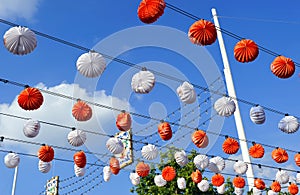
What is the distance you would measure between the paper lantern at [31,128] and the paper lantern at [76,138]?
2.50 feet

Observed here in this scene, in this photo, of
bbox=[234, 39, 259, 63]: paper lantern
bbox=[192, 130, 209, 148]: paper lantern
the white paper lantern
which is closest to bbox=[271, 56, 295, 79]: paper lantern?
bbox=[234, 39, 259, 63]: paper lantern

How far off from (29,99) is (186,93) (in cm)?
277

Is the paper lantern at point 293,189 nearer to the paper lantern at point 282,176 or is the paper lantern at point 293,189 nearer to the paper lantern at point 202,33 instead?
the paper lantern at point 282,176

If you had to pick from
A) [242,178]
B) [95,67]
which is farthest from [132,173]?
[95,67]

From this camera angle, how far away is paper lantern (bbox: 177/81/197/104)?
7.32 metres

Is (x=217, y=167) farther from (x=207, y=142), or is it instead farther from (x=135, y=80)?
(x=135, y=80)

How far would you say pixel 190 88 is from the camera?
291 inches

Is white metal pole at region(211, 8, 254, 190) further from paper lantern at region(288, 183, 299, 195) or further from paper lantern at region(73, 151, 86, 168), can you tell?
paper lantern at region(73, 151, 86, 168)

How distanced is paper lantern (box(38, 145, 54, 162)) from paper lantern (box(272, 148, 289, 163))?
5.82m

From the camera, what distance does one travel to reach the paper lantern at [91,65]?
6.37 meters

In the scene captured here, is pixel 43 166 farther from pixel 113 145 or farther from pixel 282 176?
pixel 282 176

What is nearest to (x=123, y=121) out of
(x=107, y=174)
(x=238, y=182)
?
(x=107, y=174)

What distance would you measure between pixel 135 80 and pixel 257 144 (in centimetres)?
504

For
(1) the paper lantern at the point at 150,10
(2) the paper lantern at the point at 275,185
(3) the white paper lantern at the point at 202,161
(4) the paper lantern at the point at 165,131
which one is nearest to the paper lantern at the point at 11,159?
(4) the paper lantern at the point at 165,131
